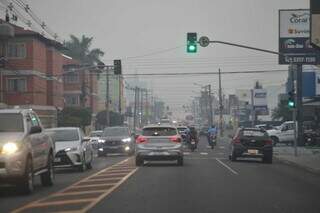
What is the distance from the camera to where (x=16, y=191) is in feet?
63.4

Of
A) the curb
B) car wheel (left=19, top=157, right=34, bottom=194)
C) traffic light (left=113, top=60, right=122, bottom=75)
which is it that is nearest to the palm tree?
traffic light (left=113, top=60, right=122, bottom=75)

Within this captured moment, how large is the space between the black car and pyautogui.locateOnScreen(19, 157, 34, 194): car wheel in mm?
18606

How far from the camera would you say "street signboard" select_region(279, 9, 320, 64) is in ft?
161

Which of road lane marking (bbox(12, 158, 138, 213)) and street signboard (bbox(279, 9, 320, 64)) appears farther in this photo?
street signboard (bbox(279, 9, 320, 64))

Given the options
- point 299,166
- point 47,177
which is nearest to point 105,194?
point 47,177

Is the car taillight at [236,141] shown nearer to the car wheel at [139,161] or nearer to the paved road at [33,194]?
the car wheel at [139,161]

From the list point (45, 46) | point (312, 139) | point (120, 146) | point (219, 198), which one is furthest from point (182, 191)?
point (45, 46)

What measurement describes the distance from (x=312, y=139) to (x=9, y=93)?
93.9 ft

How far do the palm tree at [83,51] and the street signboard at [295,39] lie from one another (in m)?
52.1

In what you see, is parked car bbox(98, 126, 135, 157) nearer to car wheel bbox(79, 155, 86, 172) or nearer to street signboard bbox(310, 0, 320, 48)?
street signboard bbox(310, 0, 320, 48)

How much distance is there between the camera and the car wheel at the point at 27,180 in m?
18.0

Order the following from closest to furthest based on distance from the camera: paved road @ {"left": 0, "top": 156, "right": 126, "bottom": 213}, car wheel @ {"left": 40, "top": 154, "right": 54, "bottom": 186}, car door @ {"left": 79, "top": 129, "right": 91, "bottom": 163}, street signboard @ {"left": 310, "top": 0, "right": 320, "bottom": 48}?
paved road @ {"left": 0, "top": 156, "right": 126, "bottom": 213}
car wheel @ {"left": 40, "top": 154, "right": 54, "bottom": 186}
car door @ {"left": 79, "top": 129, "right": 91, "bottom": 163}
street signboard @ {"left": 310, "top": 0, "right": 320, "bottom": 48}

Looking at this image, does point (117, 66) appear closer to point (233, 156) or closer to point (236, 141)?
point (233, 156)

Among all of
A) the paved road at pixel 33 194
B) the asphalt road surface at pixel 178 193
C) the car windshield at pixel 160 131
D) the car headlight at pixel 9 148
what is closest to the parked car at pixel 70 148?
the asphalt road surface at pixel 178 193
